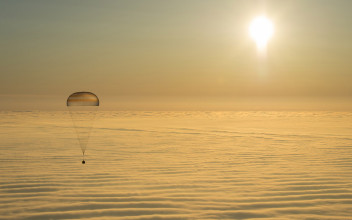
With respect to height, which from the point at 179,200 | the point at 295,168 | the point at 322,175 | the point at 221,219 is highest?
the point at 295,168

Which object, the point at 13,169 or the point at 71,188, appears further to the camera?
the point at 13,169

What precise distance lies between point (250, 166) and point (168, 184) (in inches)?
113

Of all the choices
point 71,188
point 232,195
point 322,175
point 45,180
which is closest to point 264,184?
point 232,195

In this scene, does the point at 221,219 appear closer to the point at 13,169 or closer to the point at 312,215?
the point at 312,215

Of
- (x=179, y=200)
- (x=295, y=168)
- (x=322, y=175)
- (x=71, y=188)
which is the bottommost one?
(x=179, y=200)

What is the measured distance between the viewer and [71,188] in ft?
23.0

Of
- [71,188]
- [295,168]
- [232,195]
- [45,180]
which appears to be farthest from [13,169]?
[295,168]

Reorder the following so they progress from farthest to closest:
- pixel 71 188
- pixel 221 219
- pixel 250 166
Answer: pixel 250 166 → pixel 71 188 → pixel 221 219

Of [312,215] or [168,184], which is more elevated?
[168,184]

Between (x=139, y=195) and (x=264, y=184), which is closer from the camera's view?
(x=139, y=195)

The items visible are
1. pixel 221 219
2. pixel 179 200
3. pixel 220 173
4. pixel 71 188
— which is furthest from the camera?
pixel 220 173

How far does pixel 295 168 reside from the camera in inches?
355

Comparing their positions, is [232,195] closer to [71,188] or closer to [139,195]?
[139,195]

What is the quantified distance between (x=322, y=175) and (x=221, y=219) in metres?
3.74
